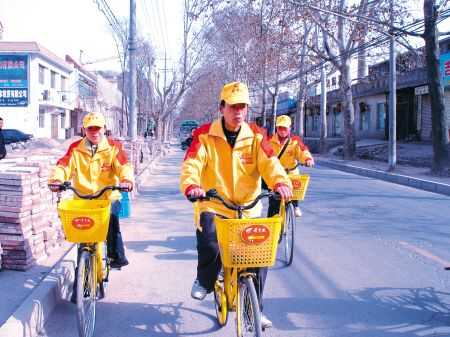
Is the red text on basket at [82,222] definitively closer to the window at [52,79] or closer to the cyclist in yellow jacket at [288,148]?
the cyclist in yellow jacket at [288,148]

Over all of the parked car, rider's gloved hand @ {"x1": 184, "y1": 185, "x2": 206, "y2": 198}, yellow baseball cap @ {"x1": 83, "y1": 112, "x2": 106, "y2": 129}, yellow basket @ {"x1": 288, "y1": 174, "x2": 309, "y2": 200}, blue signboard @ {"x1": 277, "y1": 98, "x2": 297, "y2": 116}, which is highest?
blue signboard @ {"x1": 277, "y1": 98, "x2": 297, "y2": 116}

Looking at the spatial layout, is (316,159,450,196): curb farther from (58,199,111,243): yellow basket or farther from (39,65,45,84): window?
(39,65,45,84): window

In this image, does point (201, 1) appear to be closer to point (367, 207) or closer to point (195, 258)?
point (367, 207)

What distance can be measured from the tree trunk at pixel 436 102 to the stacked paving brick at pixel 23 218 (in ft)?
48.0

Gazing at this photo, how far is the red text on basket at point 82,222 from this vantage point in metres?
3.94

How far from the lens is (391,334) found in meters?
4.28

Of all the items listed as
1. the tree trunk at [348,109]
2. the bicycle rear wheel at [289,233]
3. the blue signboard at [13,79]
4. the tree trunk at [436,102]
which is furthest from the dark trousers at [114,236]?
the blue signboard at [13,79]

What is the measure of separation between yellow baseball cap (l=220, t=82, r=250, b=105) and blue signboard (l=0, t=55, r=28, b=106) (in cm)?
3789

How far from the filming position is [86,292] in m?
4.16

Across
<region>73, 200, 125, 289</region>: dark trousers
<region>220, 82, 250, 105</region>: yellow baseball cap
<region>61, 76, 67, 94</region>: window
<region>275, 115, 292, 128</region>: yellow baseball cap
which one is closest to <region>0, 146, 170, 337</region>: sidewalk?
<region>73, 200, 125, 289</region>: dark trousers

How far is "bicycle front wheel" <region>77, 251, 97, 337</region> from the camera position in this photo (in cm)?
388

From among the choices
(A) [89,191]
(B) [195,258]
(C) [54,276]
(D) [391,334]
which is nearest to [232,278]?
(D) [391,334]

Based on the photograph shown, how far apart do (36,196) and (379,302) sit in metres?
3.68

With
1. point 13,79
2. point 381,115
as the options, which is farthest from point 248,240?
point 13,79
